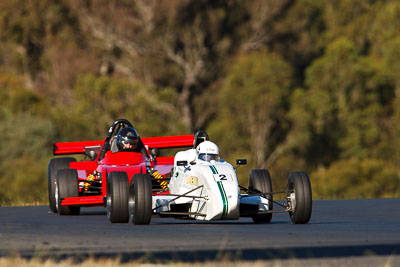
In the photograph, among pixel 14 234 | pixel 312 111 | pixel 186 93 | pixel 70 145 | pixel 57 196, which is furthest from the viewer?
pixel 186 93

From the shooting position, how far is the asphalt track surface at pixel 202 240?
9.81 m

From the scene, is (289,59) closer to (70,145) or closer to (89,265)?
(70,145)

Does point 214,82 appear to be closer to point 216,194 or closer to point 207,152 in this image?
point 207,152

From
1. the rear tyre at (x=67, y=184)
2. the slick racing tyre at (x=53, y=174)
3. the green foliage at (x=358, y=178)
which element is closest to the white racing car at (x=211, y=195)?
the rear tyre at (x=67, y=184)

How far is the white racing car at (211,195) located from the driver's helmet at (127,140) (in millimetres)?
2909

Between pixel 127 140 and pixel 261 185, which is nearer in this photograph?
pixel 261 185

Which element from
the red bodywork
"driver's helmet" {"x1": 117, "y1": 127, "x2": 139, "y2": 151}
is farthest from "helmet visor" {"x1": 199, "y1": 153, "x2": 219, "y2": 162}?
"driver's helmet" {"x1": 117, "y1": 127, "x2": 139, "y2": 151}

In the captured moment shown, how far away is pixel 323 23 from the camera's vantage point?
58.2 m

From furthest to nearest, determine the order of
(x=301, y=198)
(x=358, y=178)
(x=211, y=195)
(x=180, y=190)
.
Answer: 1. (x=358, y=178)
2. (x=180, y=190)
3. (x=301, y=198)
4. (x=211, y=195)

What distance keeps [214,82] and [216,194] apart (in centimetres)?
3811

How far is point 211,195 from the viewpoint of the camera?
14539mm

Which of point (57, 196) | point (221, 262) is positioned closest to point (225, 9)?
point (57, 196)

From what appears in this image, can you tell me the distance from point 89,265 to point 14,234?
417 centimetres

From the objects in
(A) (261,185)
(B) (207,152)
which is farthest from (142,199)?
(A) (261,185)
